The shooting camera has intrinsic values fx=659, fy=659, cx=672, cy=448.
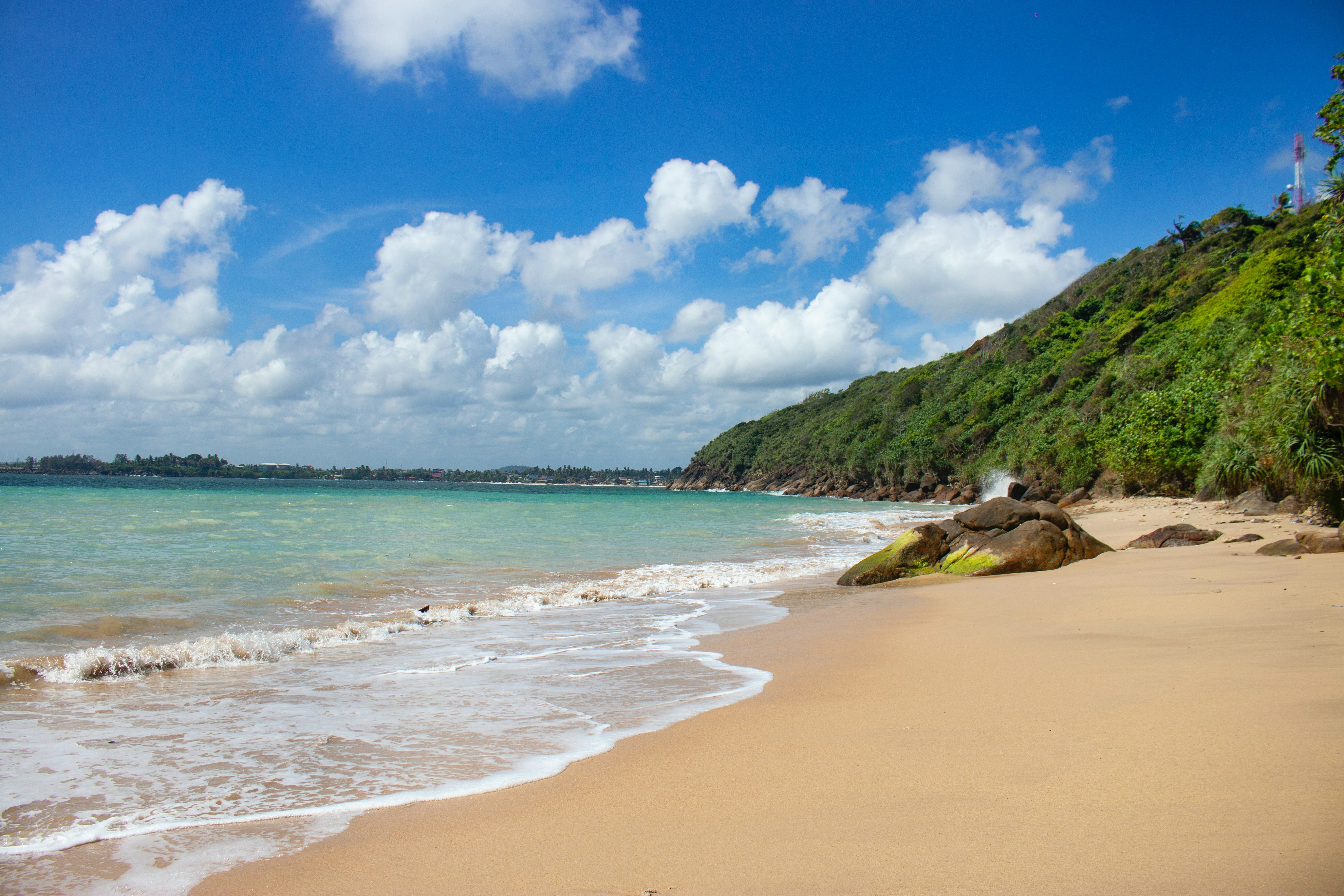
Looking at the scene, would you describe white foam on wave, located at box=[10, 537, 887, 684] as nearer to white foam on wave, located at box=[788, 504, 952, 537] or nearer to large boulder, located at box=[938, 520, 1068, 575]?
large boulder, located at box=[938, 520, 1068, 575]

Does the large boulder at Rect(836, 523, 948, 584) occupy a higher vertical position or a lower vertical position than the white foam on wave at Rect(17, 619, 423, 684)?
higher

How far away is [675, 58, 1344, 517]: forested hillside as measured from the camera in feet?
37.8

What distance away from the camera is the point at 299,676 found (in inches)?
249

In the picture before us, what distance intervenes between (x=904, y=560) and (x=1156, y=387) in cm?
3224

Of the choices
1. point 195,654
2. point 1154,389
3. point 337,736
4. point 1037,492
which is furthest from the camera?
point 1037,492

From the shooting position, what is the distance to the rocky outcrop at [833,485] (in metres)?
61.3

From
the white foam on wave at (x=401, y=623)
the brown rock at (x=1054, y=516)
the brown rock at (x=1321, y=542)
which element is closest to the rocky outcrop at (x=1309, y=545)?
the brown rock at (x=1321, y=542)

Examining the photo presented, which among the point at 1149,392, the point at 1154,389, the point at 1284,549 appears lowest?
the point at 1284,549

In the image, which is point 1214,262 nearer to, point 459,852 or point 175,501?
point 459,852

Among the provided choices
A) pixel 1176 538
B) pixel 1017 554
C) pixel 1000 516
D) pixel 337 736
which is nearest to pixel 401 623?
pixel 337 736

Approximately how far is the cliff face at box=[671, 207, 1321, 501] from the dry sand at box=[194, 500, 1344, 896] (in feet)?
39.7

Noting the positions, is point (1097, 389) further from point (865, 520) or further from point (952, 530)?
point (952, 530)

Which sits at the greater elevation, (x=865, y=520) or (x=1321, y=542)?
(x=1321, y=542)

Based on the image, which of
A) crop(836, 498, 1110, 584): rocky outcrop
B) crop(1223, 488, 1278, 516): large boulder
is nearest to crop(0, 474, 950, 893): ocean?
crop(836, 498, 1110, 584): rocky outcrop
